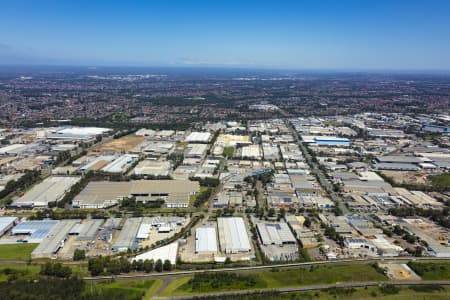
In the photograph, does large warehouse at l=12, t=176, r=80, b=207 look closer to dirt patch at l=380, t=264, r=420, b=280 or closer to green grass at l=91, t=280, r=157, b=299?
green grass at l=91, t=280, r=157, b=299

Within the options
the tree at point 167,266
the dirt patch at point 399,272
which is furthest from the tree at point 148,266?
the dirt patch at point 399,272

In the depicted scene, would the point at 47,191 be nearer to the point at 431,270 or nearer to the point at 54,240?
the point at 54,240

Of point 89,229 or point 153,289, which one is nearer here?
point 153,289

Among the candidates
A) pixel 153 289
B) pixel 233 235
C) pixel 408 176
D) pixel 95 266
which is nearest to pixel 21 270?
pixel 95 266

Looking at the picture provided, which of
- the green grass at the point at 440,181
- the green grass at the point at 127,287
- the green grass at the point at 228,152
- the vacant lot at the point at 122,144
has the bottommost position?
the green grass at the point at 127,287

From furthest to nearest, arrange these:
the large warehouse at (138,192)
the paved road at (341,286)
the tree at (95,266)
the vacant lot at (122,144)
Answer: the vacant lot at (122,144) < the large warehouse at (138,192) < the tree at (95,266) < the paved road at (341,286)

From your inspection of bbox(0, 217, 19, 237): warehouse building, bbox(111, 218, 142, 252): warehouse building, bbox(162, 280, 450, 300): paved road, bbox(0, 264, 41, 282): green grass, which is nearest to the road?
bbox(162, 280, 450, 300): paved road

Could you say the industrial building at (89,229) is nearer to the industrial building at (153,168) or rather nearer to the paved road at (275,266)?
the paved road at (275,266)
